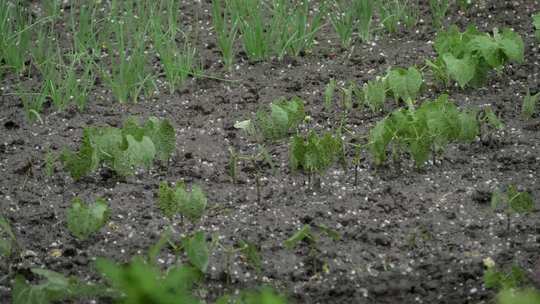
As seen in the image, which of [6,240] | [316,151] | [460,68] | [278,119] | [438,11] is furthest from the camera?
[438,11]

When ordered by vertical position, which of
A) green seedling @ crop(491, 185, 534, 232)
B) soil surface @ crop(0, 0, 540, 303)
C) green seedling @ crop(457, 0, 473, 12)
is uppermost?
green seedling @ crop(457, 0, 473, 12)

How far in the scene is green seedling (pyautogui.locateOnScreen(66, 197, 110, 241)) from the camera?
9.40 feet

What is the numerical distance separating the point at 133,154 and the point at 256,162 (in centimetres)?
47

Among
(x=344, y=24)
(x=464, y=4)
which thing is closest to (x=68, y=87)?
(x=344, y=24)

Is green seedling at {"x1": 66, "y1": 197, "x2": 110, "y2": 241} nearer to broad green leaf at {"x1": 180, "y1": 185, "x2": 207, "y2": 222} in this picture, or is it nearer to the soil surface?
the soil surface

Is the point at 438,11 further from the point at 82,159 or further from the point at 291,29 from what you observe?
the point at 82,159

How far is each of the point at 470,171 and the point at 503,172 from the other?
11 centimetres

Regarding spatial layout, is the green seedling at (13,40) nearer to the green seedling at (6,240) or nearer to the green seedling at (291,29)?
the green seedling at (291,29)

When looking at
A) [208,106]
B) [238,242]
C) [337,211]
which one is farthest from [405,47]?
[238,242]

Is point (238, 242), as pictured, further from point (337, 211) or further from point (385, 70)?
point (385, 70)

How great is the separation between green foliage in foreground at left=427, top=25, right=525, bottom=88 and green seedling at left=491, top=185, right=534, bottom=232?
875mm

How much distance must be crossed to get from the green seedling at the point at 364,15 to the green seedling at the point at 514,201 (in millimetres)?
1490

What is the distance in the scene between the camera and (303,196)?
3186 mm

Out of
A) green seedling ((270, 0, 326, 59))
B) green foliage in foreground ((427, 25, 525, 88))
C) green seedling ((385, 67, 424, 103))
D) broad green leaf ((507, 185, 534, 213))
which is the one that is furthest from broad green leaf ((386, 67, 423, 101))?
broad green leaf ((507, 185, 534, 213))
